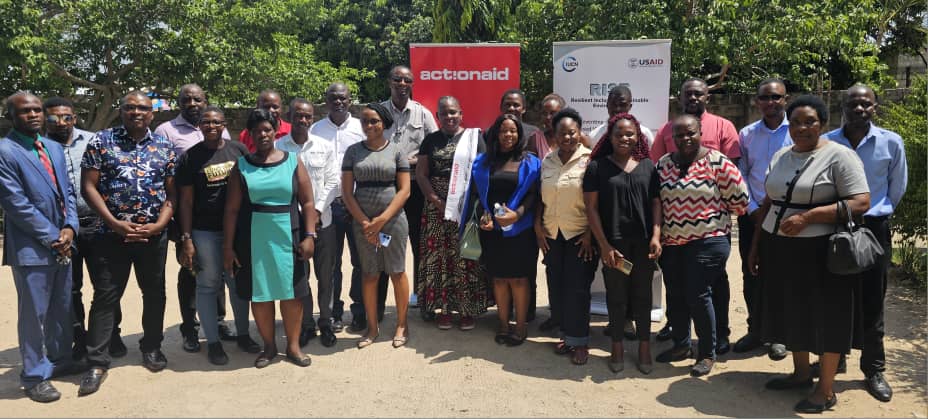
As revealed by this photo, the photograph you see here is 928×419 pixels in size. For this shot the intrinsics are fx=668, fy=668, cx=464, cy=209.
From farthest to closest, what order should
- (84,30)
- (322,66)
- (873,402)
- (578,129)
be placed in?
1. (322,66)
2. (84,30)
3. (578,129)
4. (873,402)

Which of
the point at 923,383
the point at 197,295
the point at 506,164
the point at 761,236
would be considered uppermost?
the point at 506,164

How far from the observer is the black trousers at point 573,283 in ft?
15.3

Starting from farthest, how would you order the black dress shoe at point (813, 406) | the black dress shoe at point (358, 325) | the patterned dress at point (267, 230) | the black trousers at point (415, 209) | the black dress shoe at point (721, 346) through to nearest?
the black dress shoe at point (358, 325)
the black trousers at point (415, 209)
the black dress shoe at point (721, 346)
the patterned dress at point (267, 230)
the black dress shoe at point (813, 406)

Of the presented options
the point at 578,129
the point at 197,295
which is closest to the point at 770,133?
the point at 578,129

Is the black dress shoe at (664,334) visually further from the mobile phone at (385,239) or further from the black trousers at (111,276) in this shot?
the black trousers at (111,276)

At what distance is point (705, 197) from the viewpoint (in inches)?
166

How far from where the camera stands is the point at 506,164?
488cm

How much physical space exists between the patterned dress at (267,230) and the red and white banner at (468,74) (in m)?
2.07

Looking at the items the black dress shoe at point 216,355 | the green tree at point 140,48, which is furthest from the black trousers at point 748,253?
the green tree at point 140,48

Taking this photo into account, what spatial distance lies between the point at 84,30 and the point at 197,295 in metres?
8.03

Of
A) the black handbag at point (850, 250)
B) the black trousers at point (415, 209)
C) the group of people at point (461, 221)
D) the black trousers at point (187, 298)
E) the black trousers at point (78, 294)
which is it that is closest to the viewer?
the black handbag at point (850, 250)

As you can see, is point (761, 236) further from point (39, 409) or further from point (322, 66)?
point (322, 66)

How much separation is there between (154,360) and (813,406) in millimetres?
4274

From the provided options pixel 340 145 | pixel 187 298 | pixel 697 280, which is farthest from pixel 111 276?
pixel 697 280
